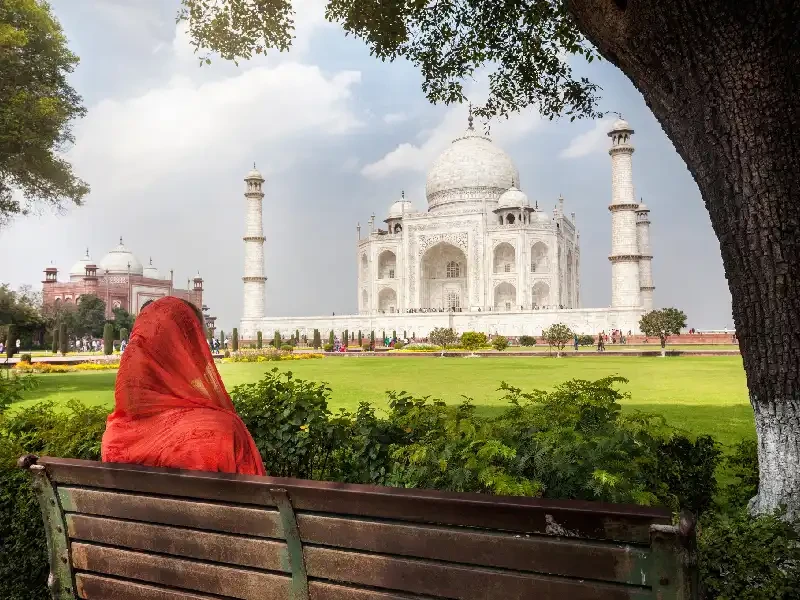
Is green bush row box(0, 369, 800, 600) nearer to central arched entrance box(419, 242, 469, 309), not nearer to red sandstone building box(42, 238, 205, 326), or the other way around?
red sandstone building box(42, 238, 205, 326)

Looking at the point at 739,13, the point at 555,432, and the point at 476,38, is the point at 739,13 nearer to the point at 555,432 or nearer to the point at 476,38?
the point at 555,432

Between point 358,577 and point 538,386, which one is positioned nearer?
point 358,577

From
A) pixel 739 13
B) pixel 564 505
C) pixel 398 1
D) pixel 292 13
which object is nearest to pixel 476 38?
pixel 398 1

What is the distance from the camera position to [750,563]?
174 centimetres

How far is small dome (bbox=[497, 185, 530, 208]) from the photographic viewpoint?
36.3 metres

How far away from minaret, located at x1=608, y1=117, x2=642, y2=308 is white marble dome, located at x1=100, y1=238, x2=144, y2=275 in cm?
2636

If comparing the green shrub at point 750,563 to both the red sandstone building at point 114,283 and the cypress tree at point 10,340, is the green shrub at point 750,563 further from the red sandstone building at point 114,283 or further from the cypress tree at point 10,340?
the red sandstone building at point 114,283

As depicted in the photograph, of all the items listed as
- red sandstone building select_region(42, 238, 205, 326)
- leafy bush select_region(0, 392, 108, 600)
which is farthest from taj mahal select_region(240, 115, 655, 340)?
leafy bush select_region(0, 392, 108, 600)

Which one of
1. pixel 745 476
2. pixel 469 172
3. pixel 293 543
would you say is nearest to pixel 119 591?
pixel 293 543

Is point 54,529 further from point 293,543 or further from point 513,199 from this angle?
point 513,199

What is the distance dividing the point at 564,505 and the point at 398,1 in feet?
17.5

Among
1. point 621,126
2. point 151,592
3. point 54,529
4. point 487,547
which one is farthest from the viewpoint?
point 621,126

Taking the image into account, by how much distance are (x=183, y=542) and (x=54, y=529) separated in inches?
17.4

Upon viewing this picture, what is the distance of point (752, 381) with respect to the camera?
95.0 inches
